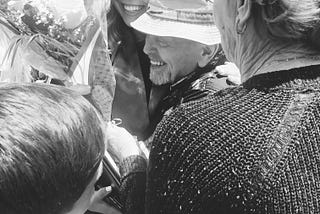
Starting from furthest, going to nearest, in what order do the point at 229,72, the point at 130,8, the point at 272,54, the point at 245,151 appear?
1. the point at 130,8
2. the point at 229,72
3. the point at 272,54
4. the point at 245,151

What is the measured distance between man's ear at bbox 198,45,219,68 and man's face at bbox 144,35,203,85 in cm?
2

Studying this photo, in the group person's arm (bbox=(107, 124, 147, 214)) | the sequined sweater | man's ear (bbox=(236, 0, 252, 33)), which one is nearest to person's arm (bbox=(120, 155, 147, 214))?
person's arm (bbox=(107, 124, 147, 214))

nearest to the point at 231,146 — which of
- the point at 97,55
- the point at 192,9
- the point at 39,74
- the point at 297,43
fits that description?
the point at 297,43

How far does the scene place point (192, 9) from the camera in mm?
2701

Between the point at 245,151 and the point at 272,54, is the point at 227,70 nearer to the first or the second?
the point at 272,54

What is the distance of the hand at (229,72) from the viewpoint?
2.56 m

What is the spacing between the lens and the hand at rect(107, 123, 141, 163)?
186 cm

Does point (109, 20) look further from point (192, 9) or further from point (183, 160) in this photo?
point (183, 160)

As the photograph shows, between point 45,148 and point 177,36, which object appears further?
point 177,36

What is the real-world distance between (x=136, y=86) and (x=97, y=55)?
0.75 metres

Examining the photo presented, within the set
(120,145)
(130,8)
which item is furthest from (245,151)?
(130,8)

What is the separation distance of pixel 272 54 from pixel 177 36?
3.69ft

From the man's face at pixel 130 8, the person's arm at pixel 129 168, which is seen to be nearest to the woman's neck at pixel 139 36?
the man's face at pixel 130 8

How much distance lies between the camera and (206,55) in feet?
9.18
